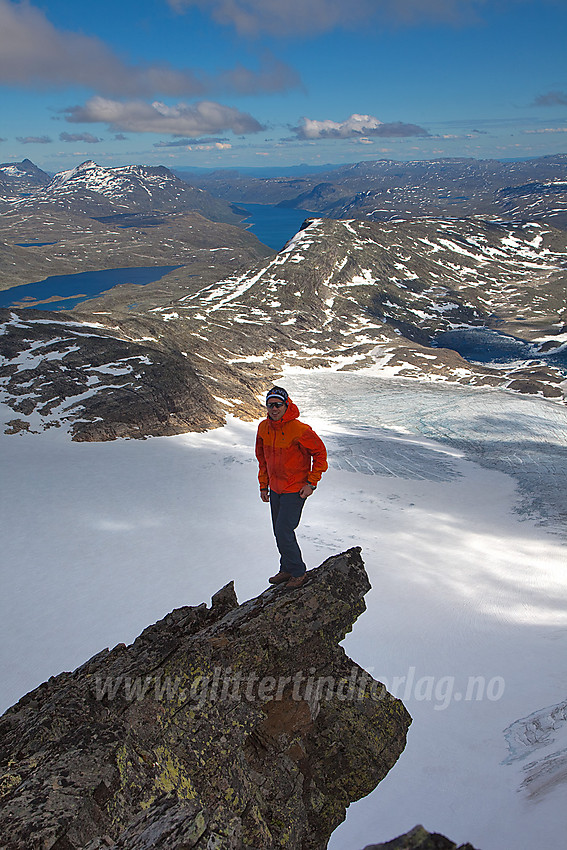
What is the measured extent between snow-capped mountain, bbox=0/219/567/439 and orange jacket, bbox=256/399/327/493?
27553 mm

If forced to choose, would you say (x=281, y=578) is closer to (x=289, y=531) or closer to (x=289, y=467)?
(x=289, y=531)

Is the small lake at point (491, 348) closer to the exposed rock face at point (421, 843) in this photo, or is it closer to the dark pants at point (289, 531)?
the dark pants at point (289, 531)

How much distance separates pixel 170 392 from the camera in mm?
45219

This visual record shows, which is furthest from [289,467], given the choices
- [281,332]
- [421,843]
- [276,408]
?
[281,332]

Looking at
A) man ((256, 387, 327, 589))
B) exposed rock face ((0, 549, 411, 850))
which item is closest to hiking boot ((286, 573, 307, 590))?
man ((256, 387, 327, 589))

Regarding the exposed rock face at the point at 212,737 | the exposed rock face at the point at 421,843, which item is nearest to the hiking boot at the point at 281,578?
the exposed rock face at the point at 212,737

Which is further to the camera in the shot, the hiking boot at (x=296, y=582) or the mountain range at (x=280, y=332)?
the mountain range at (x=280, y=332)

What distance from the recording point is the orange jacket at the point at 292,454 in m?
10.2

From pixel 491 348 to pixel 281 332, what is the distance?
59.0 meters

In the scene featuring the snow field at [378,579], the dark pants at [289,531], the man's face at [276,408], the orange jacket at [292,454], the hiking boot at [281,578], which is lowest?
the snow field at [378,579]

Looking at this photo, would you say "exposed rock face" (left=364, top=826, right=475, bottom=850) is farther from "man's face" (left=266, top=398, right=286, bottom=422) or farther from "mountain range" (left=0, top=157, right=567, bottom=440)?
"mountain range" (left=0, top=157, right=567, bottom=440)

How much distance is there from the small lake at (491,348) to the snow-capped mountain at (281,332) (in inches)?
79.5

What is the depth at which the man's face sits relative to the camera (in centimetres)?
1009

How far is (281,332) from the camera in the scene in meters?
106
